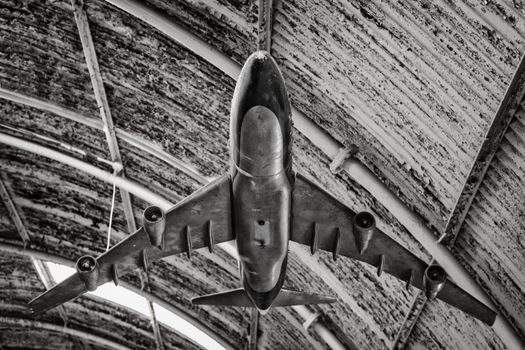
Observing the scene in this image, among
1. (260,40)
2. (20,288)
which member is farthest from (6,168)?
(260,40)

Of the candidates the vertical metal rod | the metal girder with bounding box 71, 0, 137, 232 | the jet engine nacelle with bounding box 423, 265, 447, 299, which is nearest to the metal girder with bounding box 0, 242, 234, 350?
the vertical metal rod

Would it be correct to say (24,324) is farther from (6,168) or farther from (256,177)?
(256,177)

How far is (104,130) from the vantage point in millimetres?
13688

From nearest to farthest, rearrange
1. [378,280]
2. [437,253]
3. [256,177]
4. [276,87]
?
[276,87] < [256,177] < [437,253] < [378,280]

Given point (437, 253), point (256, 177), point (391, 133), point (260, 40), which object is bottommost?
point (437, 253)

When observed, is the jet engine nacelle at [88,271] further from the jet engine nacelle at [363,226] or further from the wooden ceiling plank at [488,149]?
the wooden ceiling plank at [488,149]

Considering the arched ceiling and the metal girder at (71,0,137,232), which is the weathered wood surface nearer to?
the arched ceiling

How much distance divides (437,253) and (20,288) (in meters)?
13.0

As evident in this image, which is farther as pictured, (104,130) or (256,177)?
(104,130)

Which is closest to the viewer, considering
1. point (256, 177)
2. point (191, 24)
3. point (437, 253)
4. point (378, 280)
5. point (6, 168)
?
point (256, 177)

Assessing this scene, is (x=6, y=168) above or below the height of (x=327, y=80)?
above

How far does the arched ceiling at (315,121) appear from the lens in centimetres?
923

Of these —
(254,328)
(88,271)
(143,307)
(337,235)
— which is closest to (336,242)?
(337,235)

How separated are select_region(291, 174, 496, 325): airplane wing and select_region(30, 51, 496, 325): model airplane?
0.6 inches
